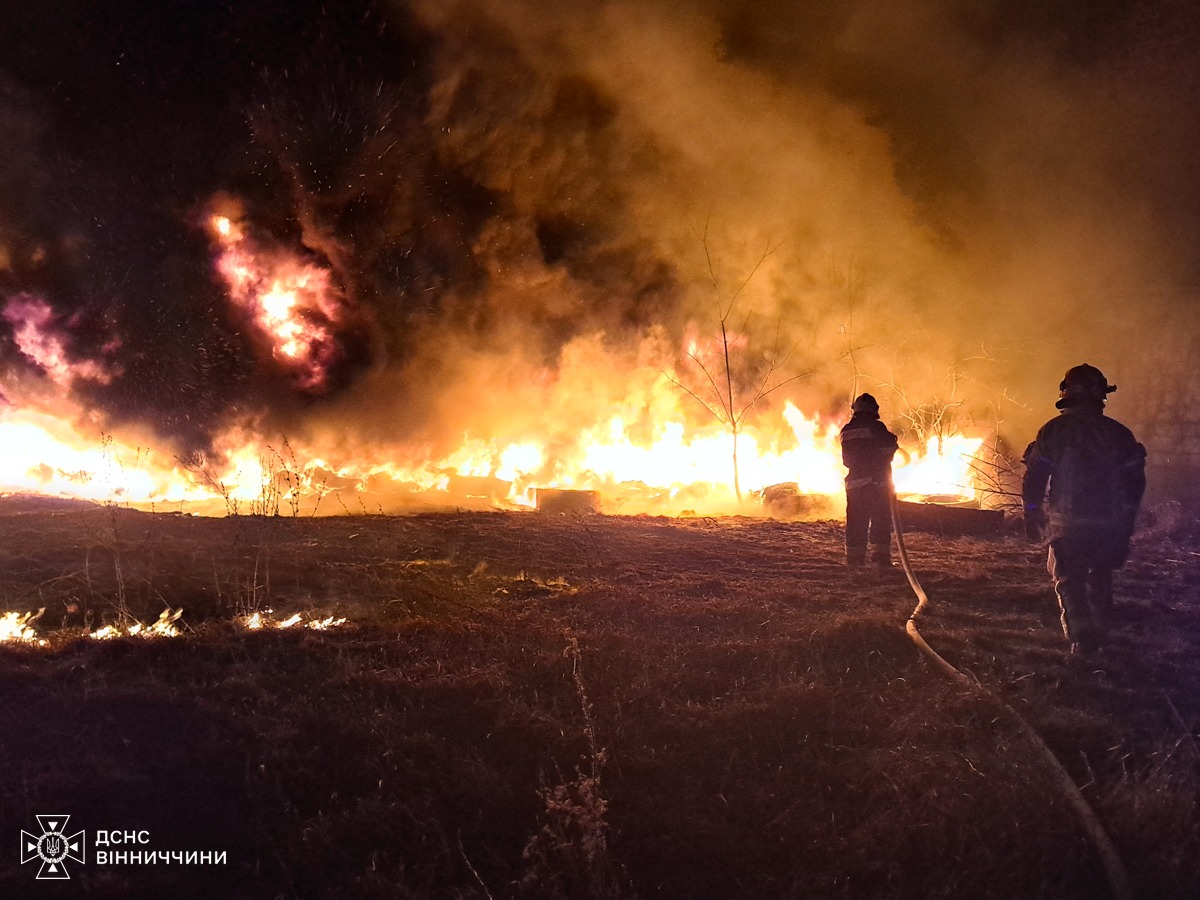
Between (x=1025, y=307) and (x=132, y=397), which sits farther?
(x=132, y=397)

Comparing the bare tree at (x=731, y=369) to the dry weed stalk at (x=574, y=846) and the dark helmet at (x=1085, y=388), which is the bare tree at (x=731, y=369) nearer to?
the dark helmet at (x=1085, y=388)

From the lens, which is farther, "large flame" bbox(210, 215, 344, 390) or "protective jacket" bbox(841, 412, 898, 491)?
"large flame" bbox(210, 215, 344, 390)

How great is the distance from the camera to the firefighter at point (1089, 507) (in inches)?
238

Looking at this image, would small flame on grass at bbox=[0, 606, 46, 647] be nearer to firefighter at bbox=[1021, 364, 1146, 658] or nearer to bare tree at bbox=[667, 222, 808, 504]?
firefighter at bbox=[1021, 364, 1146, 658]

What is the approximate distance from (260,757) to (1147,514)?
15.2 m

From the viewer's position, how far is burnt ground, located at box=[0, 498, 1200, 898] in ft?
11.0

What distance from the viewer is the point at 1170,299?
49.0 feet

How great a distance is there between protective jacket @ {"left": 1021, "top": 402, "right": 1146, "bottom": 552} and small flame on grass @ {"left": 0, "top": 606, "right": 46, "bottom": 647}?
8.36 metres

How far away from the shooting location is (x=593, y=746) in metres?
4.27

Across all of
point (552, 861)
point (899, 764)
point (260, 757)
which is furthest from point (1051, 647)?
point (260, 757)

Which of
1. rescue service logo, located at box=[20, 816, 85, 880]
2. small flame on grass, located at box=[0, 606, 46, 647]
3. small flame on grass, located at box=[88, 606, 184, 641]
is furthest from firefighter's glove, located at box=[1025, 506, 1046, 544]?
small flame on grass, located at box=[0, 606, 46, 647]

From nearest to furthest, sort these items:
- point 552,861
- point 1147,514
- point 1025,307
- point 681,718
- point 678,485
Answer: point 552,861, point 681,718, point 1147,514, point 1025,307, point 678,485

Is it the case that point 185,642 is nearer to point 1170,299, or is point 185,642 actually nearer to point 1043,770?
point 1043,770

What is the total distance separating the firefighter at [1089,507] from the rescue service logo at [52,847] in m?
6.71
